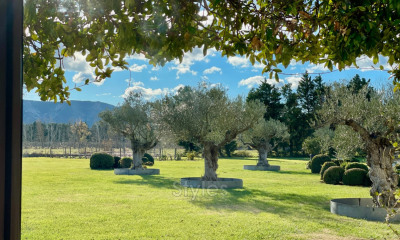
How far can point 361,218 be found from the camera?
11.0m

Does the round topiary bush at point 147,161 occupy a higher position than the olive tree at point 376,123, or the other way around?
the olive tree at point 376,123

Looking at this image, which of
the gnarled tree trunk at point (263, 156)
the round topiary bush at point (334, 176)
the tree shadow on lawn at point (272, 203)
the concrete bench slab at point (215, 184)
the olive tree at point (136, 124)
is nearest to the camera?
the tree shadow on lawn at point (272, 203)

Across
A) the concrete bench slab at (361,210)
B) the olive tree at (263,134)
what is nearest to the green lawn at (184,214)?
the concrete bench slab at (361,210)

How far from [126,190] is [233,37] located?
13916 millimetres

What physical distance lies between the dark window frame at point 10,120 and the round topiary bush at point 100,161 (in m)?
29.3

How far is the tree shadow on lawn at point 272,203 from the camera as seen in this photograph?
12.0 metres

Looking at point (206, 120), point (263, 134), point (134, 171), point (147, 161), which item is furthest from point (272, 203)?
point (147, 161)

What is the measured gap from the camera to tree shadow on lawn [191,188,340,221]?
1200 centimetres

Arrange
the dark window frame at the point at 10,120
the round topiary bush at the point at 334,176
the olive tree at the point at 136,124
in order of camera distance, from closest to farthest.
A: the dark window frame at the point at 10,120 < the round topiary bush at the point at 334,176 < the olive tree at the point at 136,124

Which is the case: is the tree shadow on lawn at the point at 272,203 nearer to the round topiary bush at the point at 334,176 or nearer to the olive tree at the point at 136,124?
the round topiary bush at the point at 334,176

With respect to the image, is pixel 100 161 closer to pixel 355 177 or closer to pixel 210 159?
pixel 210 159

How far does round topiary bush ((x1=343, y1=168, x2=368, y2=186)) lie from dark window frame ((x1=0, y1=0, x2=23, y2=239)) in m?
20.3

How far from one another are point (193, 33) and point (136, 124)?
22973 mm

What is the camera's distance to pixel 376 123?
53.0 feet
